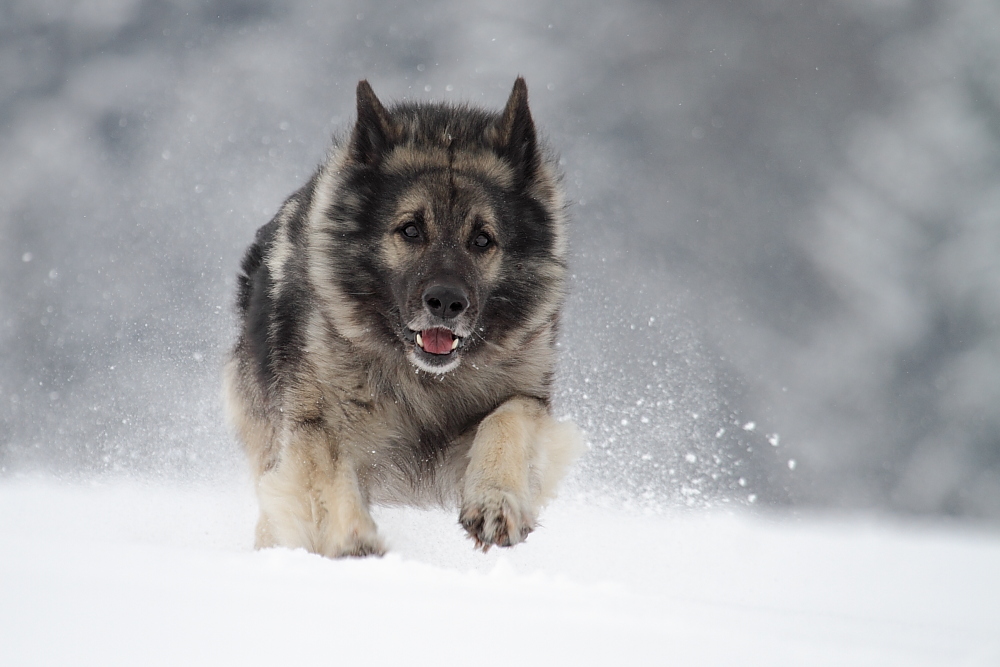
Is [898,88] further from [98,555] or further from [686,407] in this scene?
[98,555]

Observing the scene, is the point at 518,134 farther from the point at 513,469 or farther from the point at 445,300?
the point at 513,469

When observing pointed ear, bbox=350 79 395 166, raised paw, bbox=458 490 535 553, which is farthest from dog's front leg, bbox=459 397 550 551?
pointed ear, bbox=350 79 395 166

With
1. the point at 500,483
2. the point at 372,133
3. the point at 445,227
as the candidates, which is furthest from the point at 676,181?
the point at 500,483

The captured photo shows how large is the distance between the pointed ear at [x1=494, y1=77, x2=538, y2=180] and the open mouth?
97 centimetres

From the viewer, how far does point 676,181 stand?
17203mm

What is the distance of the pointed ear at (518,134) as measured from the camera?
396 centimetres

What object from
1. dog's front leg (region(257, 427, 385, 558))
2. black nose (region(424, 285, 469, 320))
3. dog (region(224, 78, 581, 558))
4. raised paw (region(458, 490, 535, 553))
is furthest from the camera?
dog (region(224, 78, 581, 558))

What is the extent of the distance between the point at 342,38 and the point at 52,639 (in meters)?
16.3

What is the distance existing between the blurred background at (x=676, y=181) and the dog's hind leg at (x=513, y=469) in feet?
25.6

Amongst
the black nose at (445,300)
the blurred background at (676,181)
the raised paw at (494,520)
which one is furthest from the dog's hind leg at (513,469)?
the blurred background at (676,181)

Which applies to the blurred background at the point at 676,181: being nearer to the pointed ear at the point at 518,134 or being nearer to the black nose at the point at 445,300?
the pointed ear at the point at 518,134

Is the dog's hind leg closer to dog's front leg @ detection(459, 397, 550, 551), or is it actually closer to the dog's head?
dog's front leg @ detection(459, 397, 550, 551)

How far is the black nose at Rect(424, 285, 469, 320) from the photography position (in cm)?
340

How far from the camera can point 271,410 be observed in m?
4.29
